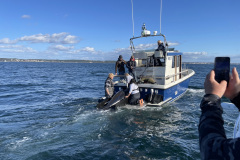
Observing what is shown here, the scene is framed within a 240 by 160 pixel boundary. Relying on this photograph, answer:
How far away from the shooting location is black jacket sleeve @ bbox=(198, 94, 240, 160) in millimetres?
1012

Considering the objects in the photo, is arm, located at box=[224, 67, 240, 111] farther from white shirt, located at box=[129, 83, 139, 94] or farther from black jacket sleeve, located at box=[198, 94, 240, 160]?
white shirt, located at box=[129, 83, 139, 94]

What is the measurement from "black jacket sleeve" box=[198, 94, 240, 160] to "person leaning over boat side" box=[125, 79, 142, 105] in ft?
27.1

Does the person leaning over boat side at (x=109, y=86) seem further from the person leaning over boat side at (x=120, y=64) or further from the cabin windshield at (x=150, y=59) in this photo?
the cabin windshield at (x=150, y=59)

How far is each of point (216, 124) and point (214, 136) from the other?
9 cm

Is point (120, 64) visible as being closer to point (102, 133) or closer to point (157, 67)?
point (157, 67)

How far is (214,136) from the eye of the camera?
3.58ft

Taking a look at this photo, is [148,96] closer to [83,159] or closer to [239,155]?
[83,159]

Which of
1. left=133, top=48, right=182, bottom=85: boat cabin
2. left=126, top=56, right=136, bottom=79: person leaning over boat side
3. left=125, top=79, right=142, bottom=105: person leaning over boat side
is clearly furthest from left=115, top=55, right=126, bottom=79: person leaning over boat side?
left=125, top=79, right=142, bottom=105: person leaning over boat side

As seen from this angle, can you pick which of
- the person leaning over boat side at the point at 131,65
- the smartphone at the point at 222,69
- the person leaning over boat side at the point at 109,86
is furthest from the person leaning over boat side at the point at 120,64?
the smartphone at the point at 222,69

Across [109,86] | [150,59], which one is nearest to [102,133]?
[109,86]

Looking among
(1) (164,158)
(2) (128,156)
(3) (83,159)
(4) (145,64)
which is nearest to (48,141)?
(3) (83,159)

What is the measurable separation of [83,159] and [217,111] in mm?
4170

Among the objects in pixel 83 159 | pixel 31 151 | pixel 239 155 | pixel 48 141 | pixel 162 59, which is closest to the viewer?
pixel 239 155

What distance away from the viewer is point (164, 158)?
478cm
